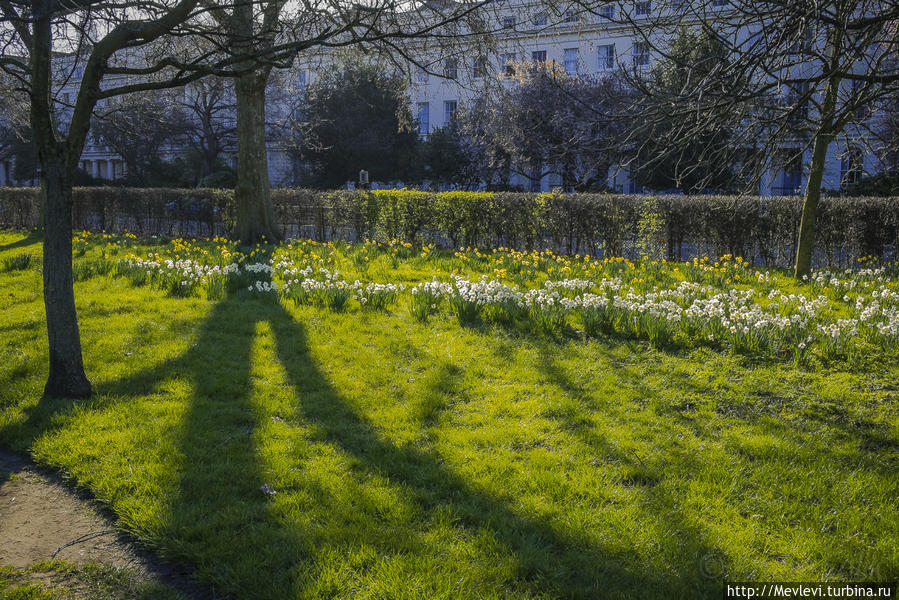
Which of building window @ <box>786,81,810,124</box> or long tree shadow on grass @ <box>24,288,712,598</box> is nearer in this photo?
long tree shadow on grass @ <box>24,288,712,598</box>

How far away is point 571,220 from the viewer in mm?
12062

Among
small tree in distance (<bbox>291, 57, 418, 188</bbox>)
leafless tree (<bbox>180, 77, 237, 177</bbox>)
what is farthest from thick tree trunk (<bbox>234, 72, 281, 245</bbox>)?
leafless tree (<bbox>180, 77, 237, 177</bbox>)

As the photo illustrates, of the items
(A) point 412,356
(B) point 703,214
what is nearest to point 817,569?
(A) point 412,356

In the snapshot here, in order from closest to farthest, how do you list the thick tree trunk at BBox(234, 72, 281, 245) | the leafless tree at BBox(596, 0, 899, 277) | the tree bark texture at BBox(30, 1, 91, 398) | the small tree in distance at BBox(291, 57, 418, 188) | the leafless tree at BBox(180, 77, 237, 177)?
the leafless tree at BBox(596, 0, 899, 277) → the tree bark texture at BBox(30, 1, 91, 398) → the thick tree trunk at BBox(234, 72, 281, 245) → the small tree in distance at BBox(291, 57, 418, 188) → the leafless tree at BBox(180, 77, 237, 177)

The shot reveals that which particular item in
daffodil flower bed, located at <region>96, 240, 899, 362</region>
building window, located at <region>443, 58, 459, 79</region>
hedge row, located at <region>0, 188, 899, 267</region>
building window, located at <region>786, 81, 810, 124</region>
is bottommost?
daffodil flower bed, located at <region>96, 240, 899, 362</region>

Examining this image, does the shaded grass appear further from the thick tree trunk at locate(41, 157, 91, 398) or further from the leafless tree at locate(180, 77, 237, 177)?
the leafless tree at locate(180, 77, 237, 177)

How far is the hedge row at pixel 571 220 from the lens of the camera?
10.6m

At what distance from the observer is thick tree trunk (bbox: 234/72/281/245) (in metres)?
12.6

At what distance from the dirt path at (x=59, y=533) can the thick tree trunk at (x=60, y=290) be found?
3.13 feet

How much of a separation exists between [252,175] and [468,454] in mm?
10777

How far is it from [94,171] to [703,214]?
6783 centimetres

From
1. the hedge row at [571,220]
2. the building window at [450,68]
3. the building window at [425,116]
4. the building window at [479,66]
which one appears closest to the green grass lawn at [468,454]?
the building window at [450,68]

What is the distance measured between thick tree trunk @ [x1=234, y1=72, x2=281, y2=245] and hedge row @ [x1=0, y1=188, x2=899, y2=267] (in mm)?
1809

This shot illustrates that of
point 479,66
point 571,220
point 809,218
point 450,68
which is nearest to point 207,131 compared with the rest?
point 571,220
